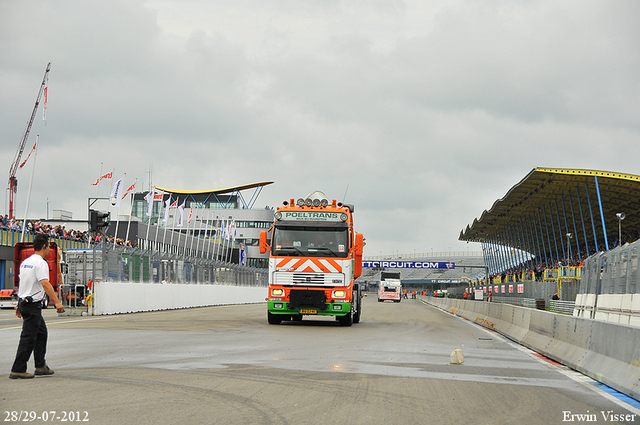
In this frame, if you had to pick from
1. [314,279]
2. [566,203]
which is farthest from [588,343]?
[566,203]

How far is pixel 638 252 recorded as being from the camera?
14289 millimetres

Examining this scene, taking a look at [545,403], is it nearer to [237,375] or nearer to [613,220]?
[237,375]

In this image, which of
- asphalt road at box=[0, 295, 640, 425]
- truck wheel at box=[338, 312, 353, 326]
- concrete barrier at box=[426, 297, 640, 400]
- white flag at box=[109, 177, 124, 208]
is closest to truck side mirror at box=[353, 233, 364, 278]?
truck wheel at box=[338, 312, 353, 326]

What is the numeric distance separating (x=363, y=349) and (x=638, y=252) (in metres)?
5.98

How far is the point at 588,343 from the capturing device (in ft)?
34.3

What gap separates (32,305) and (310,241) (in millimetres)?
12148

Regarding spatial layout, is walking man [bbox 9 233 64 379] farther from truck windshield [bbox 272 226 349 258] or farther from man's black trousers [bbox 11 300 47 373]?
truck windshield [bbox 272 226 349 258]

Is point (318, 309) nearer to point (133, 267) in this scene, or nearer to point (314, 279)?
point (314, 279)

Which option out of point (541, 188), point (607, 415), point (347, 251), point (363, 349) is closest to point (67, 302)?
point (347, 251)

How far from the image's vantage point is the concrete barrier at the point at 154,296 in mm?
26870

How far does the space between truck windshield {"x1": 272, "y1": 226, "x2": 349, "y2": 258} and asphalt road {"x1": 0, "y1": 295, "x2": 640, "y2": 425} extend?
19.0 ft

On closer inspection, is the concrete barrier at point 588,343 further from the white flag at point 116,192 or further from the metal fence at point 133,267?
the white flag at point 116,192

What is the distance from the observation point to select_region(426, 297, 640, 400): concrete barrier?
327 inches

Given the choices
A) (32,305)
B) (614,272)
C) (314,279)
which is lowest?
(32,305)
